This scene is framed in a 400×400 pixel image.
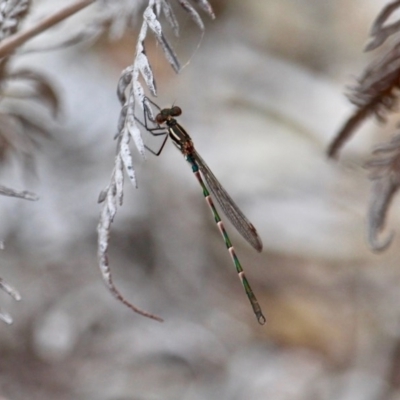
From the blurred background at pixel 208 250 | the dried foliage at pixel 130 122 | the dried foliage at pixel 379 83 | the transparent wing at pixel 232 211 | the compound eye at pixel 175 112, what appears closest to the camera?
the dried foliage at pixel 130 122

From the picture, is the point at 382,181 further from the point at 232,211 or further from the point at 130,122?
the point at 232,211

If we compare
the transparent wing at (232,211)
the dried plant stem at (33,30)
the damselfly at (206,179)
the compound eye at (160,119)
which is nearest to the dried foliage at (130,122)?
the dried plant stem at (33,30)

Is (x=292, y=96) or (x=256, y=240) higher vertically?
(x=256, y=240)

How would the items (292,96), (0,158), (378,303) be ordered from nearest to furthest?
(0,158)
(378,303)
(292,96)

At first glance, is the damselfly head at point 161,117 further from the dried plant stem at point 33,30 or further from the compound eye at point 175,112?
the dried plant stem at point 33,30

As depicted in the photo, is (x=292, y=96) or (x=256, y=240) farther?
(x=292, y=96)

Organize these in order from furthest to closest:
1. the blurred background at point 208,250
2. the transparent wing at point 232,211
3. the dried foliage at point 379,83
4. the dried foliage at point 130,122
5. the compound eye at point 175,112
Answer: the blurred background at point 208,250 < the transparent wing at point 232,211 < the compound eye at point 175,112 < the dried foliage at point 379,83 < the dried foliage at point 130,122

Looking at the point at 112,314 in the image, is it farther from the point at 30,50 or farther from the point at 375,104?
the point at 375,104

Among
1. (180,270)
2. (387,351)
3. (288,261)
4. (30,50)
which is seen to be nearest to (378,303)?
(387,351)
